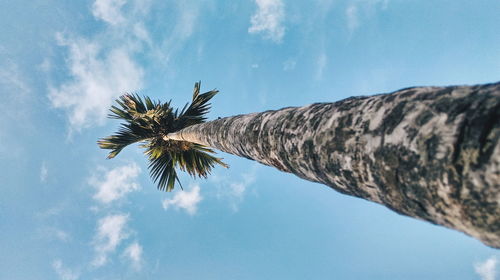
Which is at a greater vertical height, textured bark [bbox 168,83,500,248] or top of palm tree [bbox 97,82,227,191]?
top of palm tree [bbox 97,82,227,191]

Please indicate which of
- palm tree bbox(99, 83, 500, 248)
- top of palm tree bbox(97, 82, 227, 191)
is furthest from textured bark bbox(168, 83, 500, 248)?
top of palm tree bbox(97, 82, 227, 191)

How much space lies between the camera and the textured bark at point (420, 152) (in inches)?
37.7

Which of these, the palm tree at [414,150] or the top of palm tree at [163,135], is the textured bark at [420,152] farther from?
the top of palm tree at [163,135]

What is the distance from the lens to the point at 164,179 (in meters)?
8.30

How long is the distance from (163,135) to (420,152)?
782 centimetres

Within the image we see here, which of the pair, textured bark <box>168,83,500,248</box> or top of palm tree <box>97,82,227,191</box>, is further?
top of palm tree <box>97,82,227,191</box>

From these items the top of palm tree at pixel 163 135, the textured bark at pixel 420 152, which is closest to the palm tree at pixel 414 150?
the textured bark at pixel 420 152

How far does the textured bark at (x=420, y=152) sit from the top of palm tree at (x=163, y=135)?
21.5ft

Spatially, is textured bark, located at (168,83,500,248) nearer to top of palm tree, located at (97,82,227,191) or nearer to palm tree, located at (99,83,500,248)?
palm tree, located at (99,83,500,248)

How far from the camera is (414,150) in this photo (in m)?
1.18

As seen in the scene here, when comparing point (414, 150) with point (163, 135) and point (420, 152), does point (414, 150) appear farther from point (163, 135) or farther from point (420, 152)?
point (163, 135)

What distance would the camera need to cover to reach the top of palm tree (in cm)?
795

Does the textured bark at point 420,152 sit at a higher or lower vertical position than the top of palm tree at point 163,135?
lower

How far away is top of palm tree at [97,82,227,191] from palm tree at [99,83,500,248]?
6.07 m
